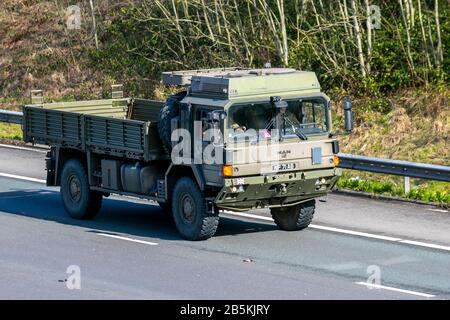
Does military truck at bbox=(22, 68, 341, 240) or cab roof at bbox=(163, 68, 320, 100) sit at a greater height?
cab roof at bbox=(163, 68, 320, 100)

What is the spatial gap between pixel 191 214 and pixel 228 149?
4.41 ft

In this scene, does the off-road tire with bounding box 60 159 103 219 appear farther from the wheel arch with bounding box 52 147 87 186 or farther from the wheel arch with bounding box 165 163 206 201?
the wheel arch with bounding box 165 163 206 201

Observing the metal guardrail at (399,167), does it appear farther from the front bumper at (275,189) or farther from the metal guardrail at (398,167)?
the front bumper at (275,189)

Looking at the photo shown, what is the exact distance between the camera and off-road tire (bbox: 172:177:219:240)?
18.1m

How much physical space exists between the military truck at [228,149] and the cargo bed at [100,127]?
0.09 ft

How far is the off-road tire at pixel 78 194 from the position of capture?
2038cm

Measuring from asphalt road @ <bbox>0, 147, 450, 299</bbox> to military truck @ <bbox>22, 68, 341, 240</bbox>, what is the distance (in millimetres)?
631

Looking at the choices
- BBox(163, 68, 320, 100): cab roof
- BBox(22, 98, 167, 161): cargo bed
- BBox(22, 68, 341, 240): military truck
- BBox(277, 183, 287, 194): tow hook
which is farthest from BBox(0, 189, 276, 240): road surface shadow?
BBox(163, 68, 320, 100): cab roof

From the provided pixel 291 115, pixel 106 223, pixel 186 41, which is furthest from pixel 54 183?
pixel 186 41

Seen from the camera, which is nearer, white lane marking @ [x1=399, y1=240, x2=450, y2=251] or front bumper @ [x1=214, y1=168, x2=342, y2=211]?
front bumper @ [x1=214, y1=168, x2=342, y2=211]

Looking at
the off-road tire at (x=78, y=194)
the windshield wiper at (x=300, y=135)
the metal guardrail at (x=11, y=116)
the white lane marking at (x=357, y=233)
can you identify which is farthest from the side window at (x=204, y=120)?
the metal guardrail at (x=11, y=116)

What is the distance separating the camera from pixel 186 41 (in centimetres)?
3375

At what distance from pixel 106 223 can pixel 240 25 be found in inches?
479
